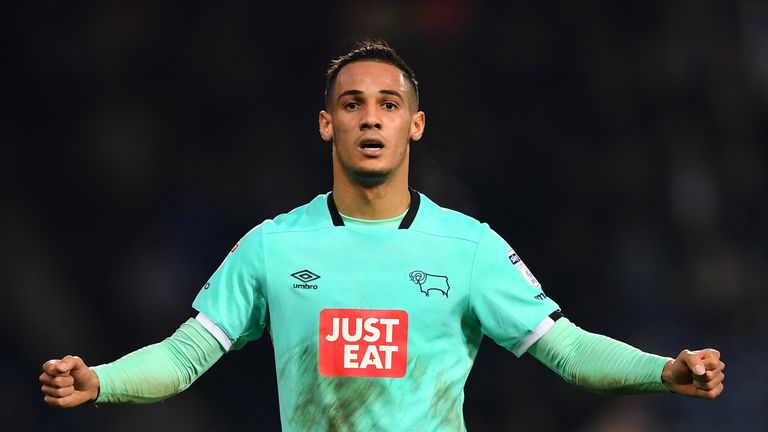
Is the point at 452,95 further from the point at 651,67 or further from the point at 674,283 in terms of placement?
the point at 674,283

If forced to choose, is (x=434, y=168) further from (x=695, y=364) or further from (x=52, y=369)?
(x=52, y=369)

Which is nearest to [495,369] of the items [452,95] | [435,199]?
[435,199]

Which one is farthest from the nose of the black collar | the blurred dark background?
the blurred dark background

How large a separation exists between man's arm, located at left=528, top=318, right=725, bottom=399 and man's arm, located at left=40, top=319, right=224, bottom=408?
1.15 meters

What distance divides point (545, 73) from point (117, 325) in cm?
292

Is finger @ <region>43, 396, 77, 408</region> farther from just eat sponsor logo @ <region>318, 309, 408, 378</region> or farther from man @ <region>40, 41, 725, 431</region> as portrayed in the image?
just eat sponsor logo @ <region>318, 309, 408, 378</region>

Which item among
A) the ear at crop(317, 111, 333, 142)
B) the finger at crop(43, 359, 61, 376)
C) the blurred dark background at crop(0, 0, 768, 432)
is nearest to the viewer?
the finger at crop(43, 359, 61, 376)

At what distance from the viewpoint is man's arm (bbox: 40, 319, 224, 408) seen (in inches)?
137

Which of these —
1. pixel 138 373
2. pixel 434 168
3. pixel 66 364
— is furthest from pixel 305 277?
pixel 434 168

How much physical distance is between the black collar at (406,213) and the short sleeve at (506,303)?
0.89ft

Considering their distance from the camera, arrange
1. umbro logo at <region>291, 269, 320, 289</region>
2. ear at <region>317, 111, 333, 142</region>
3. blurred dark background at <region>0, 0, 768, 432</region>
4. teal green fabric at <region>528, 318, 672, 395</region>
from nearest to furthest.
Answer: teal green fabric at <region>528, 318, 672, 395</region> < umbro logo at <region>291, 269, 320, 289</region> < ear at <region>317, 111, 333, 142</region> < blurred dark background at <region>0, 0, 768, 432</region>

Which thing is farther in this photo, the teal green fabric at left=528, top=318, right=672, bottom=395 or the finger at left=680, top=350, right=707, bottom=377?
the teal green fabric at left=528, top=318, right=672, bottom=395

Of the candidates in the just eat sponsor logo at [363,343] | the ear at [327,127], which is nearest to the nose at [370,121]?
the ear at [327,127]

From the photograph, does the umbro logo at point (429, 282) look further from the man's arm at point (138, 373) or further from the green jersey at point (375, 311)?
the man's arm at point (138, 373)
